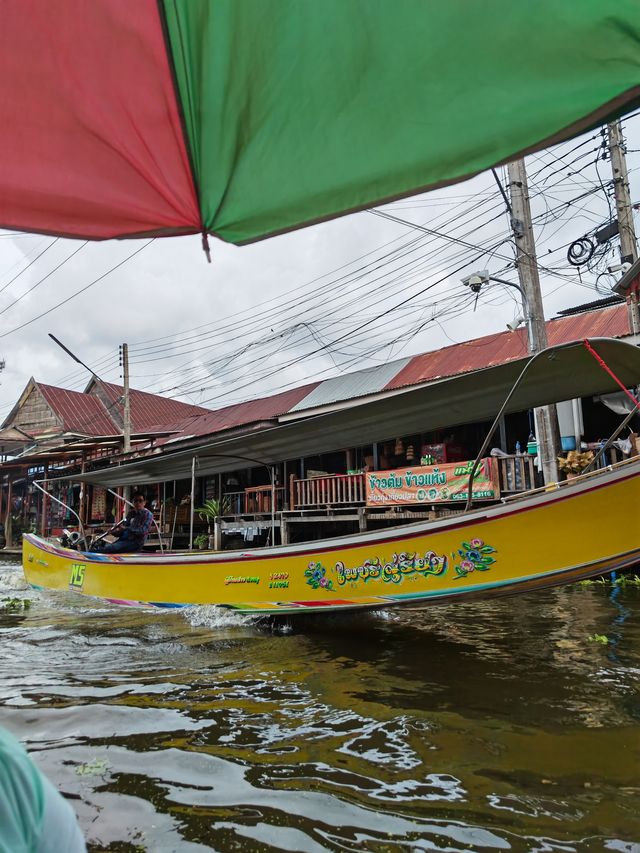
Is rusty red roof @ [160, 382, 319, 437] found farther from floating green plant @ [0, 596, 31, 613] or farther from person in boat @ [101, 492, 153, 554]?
floating green plant @ [0, 596, 31, 613]

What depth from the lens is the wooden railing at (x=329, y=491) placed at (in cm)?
1209

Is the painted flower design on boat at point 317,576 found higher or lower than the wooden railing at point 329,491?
lower

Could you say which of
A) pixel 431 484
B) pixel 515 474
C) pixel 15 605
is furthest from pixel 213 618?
pixel 515 474

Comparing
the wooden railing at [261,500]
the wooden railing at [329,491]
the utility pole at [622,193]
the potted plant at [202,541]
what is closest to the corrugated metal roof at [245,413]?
the wooden railing at [261,500]

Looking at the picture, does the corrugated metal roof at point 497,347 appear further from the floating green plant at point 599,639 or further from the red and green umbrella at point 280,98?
the red and green umbrella at point 280,98

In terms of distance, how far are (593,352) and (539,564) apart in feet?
5.80

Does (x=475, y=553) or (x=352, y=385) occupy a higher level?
(x=352, y=385)

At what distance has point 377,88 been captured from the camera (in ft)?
4.86

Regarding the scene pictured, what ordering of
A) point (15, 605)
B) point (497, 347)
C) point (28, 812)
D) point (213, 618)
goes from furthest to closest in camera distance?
1. point (497, 347)
2. point (15, 605)
3. point (213, 618)
4. point (28, 812)

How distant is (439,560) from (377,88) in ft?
13.9

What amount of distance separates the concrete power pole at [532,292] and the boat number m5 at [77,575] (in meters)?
7.79

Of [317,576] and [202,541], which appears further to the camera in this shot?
[202,541]

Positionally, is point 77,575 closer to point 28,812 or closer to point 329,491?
point 329,491

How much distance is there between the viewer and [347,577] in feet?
18.3
